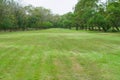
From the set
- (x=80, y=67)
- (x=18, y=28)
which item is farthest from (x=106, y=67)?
(x=18, y=28)

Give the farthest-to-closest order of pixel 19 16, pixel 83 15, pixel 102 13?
pixel 19 16 < pixel 83 15 < pixel 102 13

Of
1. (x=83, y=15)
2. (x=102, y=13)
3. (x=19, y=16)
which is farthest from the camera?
(x=19, y=16)

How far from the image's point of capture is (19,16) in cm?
Result: 8388

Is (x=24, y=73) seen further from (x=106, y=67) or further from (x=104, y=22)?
(x=104, y=22)

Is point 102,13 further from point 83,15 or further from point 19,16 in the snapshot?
point 19,16

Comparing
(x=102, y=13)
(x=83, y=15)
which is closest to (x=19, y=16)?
(x=83, y=15)

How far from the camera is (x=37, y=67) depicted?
9844 mm

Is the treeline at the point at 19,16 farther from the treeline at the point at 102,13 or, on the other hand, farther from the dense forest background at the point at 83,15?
the treeline at the point at 102,13

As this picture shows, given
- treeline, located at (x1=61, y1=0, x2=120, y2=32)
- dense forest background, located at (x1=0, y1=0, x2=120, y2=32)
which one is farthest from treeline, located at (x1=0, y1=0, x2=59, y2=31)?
treeline, located at (x1=61, y1=0, x2=120, y2=32)

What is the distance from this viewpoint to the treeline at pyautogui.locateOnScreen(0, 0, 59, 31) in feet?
224

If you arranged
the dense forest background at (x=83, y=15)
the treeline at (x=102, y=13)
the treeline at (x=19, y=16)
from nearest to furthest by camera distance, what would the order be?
the treeline at (x=102, y=13) → the dense forest background at (x=83, y=15) → the treeline at (x=19, y=16)

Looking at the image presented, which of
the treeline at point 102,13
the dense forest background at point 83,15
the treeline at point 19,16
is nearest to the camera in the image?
the treeline at point 102,13

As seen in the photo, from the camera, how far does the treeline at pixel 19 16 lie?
68.1 meters

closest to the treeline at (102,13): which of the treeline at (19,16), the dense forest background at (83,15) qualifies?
the dense forest background at (83,15)
